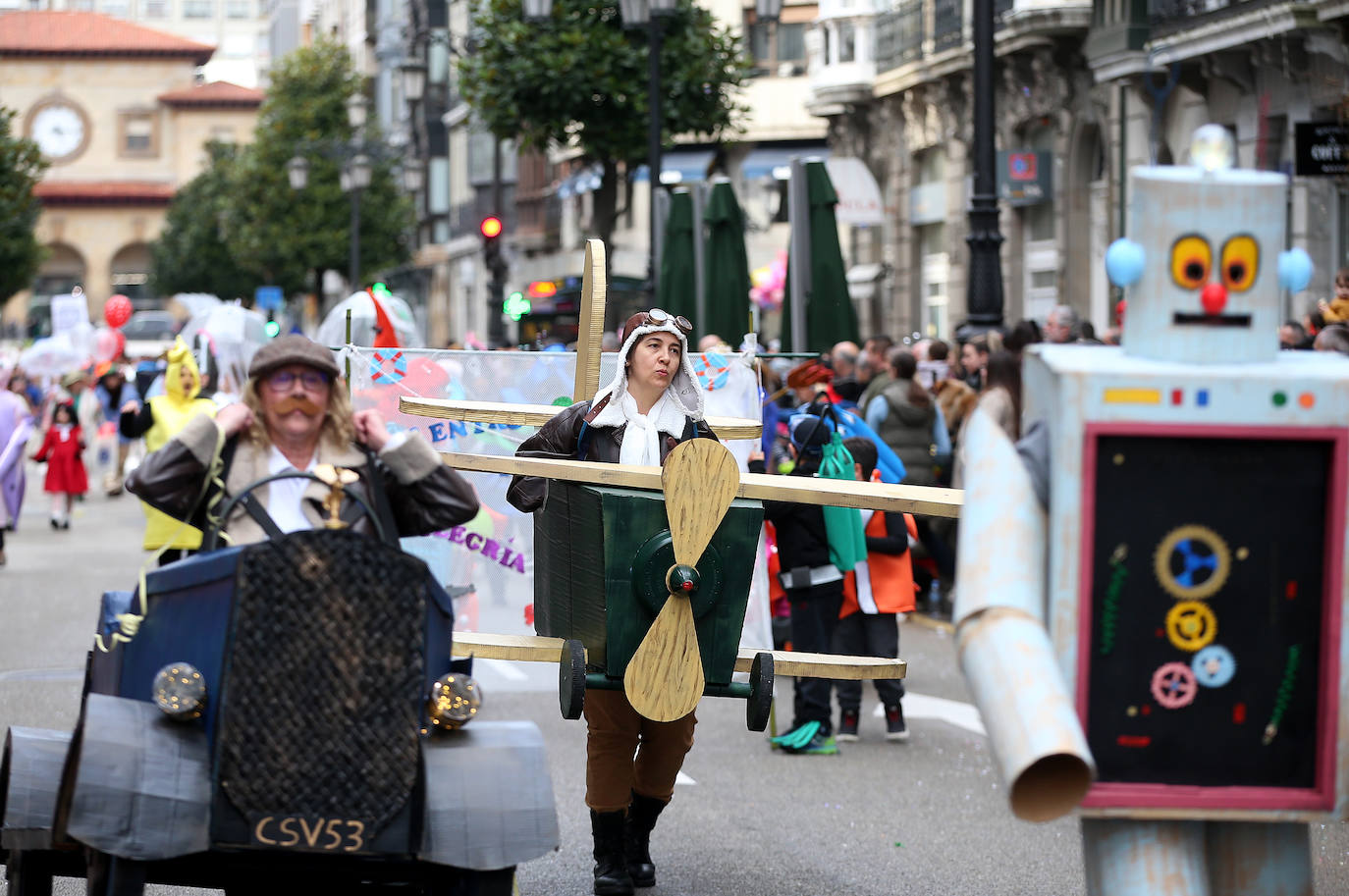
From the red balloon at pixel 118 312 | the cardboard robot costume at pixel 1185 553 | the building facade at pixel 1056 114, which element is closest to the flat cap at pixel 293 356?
the cardboard robot costume at pixel 1185 553

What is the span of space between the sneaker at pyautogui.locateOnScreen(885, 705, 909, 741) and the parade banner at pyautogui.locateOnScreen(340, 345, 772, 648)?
978 millimetres

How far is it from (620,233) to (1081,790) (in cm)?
4565

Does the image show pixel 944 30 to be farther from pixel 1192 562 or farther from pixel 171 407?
pixel 1192 562

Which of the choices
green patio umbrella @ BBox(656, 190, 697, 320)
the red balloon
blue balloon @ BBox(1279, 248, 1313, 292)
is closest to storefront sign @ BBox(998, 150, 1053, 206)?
green patio umbrella @ BBox(656, 190, 697, 320)

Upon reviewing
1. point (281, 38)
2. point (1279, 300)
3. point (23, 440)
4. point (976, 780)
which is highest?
point (281, 38)

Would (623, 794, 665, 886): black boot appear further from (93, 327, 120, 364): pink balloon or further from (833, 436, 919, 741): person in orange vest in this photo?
(93, 327, 120, 364): pink balloon

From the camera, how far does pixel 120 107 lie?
112m

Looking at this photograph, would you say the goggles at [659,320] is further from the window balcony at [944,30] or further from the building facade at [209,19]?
the building facade at [209,19]

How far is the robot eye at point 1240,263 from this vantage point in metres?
4.04

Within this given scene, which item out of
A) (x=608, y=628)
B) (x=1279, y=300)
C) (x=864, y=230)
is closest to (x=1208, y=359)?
(x=1279, y=300)

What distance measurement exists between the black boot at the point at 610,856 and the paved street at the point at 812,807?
144 millimetres

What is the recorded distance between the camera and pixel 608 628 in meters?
6.20

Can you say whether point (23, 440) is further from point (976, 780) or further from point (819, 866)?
point (819, 866)

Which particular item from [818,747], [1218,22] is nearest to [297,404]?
[818,747]
